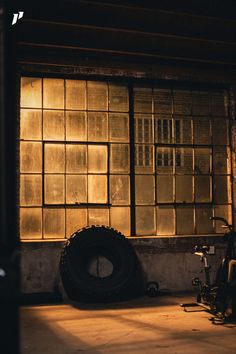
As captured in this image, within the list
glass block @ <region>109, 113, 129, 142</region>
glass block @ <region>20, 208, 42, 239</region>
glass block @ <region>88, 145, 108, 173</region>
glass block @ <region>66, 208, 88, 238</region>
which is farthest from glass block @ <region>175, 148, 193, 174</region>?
glass block @ <region>20, 208, 42, 239</region>

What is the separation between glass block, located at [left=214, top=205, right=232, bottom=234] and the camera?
29.5 feet

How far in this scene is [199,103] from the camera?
9.14 metres

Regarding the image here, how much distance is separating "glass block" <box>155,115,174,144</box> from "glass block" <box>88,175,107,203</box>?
130 cm

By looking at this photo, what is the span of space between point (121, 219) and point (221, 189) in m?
2.07

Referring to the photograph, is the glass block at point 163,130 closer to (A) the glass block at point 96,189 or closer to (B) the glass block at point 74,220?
(A) the glass block at point 96,189

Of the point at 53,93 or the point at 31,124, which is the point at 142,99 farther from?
the point at 31,124

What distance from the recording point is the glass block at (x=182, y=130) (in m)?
8.91

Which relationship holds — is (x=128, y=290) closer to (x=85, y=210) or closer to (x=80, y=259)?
(x=80, y=259)

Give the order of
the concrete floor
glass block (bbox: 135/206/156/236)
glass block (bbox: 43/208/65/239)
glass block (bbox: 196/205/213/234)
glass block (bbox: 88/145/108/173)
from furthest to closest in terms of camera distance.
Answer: glass block (bbox: 196/205/213/234)
glass block (bbox: 135/206/156/236)
glass block (bbox: 88/145/108/173)
glass block (bbox: 43/208/65/239)
the concrete floor

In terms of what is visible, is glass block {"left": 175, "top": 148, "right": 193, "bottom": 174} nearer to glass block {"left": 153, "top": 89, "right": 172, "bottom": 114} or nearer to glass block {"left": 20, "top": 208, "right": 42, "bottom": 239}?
glass block {"left": 153, "top": 89, "right": 172, "bottom": 114}

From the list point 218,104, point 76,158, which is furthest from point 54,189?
point 218,104

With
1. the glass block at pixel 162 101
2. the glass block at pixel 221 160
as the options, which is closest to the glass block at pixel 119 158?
the glass block at pixel 162 101

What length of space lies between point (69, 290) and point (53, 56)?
12.9ft

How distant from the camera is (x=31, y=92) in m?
8.23
